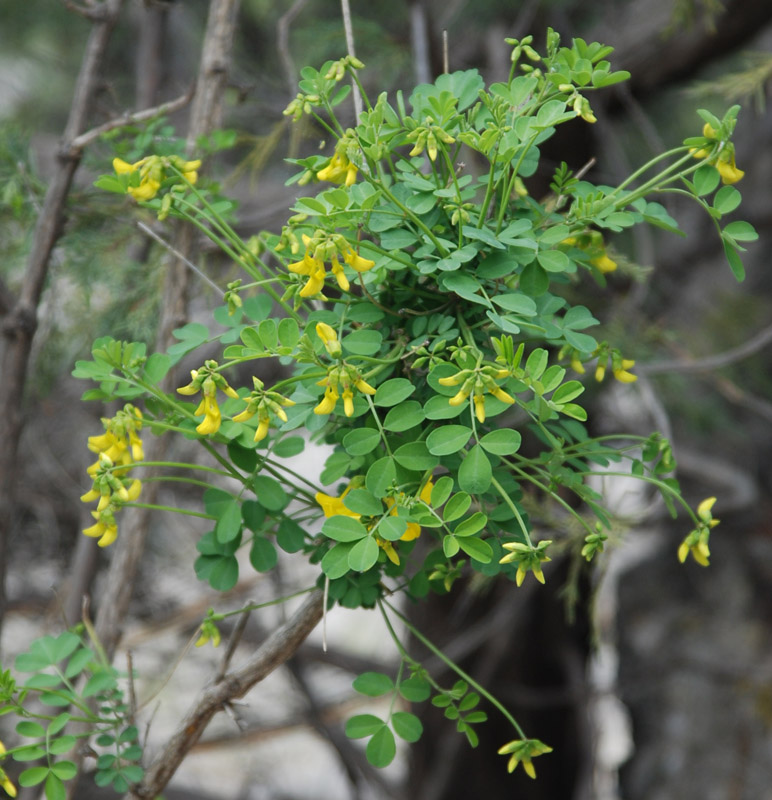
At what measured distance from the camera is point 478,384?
0.43 metres

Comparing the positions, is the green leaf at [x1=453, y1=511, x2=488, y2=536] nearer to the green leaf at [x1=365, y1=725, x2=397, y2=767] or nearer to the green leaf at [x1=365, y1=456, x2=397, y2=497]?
the green leaf at [x1=365, y1=456, x2=397, y2=497]

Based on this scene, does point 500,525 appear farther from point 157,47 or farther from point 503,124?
point 157,47

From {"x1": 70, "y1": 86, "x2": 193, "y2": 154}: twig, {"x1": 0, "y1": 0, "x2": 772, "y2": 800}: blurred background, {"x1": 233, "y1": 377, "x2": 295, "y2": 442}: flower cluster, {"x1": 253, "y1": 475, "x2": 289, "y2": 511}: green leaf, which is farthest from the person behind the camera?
{"x1": 0, "y1": 0, "x2": 772, "y2": 800}: blurred background

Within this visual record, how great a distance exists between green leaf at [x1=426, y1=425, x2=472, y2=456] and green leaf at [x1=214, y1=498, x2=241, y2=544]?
→ 0.16m

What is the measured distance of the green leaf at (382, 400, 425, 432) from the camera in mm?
471

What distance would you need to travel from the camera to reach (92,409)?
143 cm

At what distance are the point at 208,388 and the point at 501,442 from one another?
163 millimetres

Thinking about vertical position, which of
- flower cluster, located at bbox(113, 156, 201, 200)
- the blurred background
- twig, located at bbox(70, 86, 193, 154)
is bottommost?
the blurred background

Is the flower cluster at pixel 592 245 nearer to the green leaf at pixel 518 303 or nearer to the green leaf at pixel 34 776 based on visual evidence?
the green leaf at pixel 518 303

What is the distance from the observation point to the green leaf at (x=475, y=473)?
45 cm

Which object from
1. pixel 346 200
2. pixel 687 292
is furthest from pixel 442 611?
pixel 346 200


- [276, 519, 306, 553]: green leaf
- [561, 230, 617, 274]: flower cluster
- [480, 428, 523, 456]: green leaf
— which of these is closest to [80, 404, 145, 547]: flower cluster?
[276, 519, 306, 553]: green leaf

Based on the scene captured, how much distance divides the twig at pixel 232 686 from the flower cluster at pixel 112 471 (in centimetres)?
15

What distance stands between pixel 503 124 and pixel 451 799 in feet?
5.43
